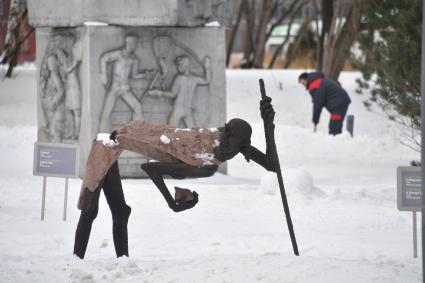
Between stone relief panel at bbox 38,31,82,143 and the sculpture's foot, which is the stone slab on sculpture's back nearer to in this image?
stone relief panel at bbox 38,31,82,143

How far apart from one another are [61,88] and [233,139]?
845 cm

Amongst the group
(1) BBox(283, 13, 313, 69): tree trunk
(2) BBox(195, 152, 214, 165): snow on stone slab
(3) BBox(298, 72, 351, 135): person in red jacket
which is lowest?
(1) BBox(283, 13, 313, 69): tree trunk

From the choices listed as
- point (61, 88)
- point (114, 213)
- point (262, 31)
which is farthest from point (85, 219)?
point (262, 31)

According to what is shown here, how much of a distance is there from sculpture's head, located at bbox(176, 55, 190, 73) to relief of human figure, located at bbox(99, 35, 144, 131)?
58 cm

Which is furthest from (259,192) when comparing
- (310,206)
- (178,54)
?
(178,54)

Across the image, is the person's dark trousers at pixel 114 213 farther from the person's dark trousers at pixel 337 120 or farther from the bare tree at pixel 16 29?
the bare tree at pixel 16 29

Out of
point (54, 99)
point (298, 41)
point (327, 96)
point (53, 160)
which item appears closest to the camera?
point (53, 160)

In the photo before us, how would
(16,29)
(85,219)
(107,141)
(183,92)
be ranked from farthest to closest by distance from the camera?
(16,29) < (183,92) < (85,219) < (107,141)

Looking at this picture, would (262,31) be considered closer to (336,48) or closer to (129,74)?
(336,48)

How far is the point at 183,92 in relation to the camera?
655 inches

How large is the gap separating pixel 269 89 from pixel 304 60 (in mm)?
11676

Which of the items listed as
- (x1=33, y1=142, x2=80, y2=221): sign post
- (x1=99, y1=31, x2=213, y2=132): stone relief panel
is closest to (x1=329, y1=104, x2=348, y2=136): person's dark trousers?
(x1=99, y1=31, x2=213, y2=132): stone relief panel

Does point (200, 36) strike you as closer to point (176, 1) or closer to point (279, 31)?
point (176, 1)

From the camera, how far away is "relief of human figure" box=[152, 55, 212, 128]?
16.6 metres
